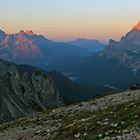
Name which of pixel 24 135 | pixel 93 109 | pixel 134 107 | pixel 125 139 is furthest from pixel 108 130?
pixel 93 109

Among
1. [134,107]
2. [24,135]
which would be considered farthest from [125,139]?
[24,135]

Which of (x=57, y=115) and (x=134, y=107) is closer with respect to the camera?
(x=134, y=107)

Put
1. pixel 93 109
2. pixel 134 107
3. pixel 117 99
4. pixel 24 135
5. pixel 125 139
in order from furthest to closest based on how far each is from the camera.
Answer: pixel 117 99
pixel 93 109
pixel 24 135
pixel 134 107
pixel 125 139

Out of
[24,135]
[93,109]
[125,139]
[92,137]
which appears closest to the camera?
[125,139]

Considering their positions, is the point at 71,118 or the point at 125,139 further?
the point at 71,118

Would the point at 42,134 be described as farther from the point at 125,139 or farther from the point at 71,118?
the point at 125,139

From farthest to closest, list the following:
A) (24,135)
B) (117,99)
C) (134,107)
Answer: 1. (117,99)
2. (24,135)
3. (134,107)

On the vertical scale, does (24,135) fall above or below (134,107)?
below

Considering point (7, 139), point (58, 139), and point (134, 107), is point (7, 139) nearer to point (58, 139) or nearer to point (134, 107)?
point (58, 139)

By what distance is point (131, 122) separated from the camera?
2992cm

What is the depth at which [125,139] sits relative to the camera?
25.4 m

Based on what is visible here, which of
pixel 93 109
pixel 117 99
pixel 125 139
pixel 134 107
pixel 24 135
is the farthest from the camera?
pixel 117 99

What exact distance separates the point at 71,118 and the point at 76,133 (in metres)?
10.7

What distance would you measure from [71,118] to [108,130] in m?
14.5
